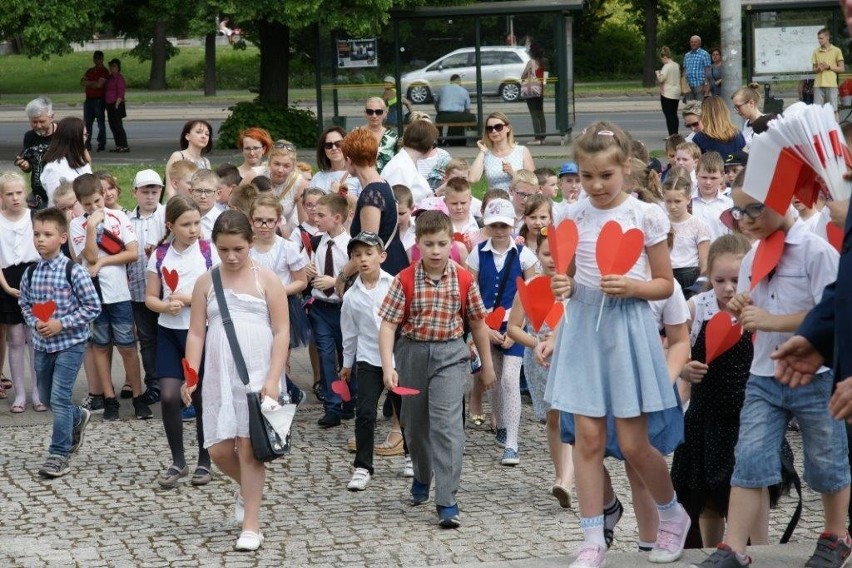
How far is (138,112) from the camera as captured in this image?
37.4 m

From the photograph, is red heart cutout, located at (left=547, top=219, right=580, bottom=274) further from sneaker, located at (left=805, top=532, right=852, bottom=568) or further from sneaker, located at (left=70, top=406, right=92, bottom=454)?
sneaker, located at (left=70, top=406, right=92, bottom=454)

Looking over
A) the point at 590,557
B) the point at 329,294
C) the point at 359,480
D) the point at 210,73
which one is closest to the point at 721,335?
the point at 590,557

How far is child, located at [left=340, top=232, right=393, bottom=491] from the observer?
734 centimetres

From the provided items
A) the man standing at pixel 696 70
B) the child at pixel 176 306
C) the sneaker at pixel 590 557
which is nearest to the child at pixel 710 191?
the child at pixel 176 306

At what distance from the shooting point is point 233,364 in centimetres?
634

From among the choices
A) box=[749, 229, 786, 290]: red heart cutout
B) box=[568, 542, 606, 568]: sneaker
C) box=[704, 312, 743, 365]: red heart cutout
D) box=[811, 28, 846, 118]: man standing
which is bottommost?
box=[568, 542, 606, 568]: sneaker

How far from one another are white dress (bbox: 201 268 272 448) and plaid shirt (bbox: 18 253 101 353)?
5.79ft

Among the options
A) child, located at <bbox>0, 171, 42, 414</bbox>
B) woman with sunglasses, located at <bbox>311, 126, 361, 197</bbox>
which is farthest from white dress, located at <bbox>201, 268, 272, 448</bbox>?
woman with sunglasses, located at <bbox>311, 126, 361, 197</bbox>

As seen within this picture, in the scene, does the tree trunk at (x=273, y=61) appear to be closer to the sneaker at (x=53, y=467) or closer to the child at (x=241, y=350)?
the sneaker at (x=53, y=467)

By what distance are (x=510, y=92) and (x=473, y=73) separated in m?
0.96

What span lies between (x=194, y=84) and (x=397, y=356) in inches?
1748

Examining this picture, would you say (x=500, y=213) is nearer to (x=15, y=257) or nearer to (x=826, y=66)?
(x=15, y=257)

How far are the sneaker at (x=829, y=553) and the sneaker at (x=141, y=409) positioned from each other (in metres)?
5.19

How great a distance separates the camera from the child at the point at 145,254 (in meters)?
8.85
